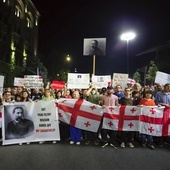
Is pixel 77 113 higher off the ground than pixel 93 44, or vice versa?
pixel 93 44

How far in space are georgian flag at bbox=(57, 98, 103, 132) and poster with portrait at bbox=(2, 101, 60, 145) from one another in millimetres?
302

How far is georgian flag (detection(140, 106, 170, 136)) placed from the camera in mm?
6504

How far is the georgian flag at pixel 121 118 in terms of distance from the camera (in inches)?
258

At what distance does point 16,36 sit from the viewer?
40188 millimetres

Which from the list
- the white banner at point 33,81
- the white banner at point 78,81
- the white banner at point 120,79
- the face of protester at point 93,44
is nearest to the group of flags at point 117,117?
the white banner at point 78,81

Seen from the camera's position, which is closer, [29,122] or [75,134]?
[29,122]

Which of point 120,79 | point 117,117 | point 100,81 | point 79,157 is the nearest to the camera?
point 79,157

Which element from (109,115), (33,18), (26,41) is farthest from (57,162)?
(33,18)

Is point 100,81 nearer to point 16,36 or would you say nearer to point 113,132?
point 113,132

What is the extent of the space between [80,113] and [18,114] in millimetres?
1930

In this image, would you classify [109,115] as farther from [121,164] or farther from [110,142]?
[121,164]

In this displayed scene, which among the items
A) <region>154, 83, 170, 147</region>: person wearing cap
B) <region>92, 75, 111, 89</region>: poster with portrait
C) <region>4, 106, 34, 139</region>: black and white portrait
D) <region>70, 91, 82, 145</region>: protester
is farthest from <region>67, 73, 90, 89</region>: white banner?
<region>154, 83, 170, 147</region>: person wearing cap

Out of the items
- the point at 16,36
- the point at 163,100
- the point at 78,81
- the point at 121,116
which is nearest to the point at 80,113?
the point at 121,116

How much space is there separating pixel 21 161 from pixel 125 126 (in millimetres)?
3197
